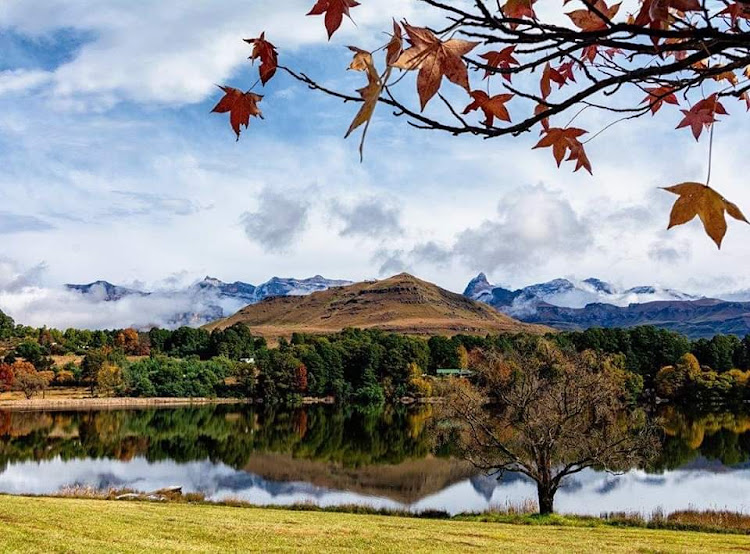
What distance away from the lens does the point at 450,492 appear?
29828 millimetres

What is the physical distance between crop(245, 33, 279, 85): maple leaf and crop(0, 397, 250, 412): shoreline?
76069 mm

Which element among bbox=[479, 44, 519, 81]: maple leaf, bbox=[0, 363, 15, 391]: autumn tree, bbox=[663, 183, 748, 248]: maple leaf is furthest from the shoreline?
bbox=[663, 183, 748, 248]: maple leaf

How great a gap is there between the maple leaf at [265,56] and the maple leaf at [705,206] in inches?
41.6

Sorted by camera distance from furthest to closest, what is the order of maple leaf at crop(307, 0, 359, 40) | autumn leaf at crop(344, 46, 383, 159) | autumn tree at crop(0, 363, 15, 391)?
autumn tree at crop(0, 363, 15, 391)
maple leaf at crop(307, 0, 359, 40)
autumn leaf at crop(344, 46, 383, 159)

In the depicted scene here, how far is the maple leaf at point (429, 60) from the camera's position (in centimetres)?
114

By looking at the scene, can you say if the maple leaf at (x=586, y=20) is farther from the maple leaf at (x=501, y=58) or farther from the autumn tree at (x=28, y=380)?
the autumn tree at (x=28, y=380)

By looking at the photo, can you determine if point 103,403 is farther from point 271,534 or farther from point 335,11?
point 335,11

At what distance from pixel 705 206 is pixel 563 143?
69 centimetres

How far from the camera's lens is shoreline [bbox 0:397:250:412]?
7099 centimetres

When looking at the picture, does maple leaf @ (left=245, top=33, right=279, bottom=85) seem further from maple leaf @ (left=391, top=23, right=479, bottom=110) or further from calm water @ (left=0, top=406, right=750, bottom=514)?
calm water @ (left=0, top=406, right=750, bottom=514)

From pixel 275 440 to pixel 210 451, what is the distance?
5775 mm

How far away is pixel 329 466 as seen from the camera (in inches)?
1468

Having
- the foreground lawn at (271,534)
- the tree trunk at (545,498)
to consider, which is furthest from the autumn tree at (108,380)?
the tree trunk at (545,498)

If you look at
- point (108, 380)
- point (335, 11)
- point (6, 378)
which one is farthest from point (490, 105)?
point (6, 378)
